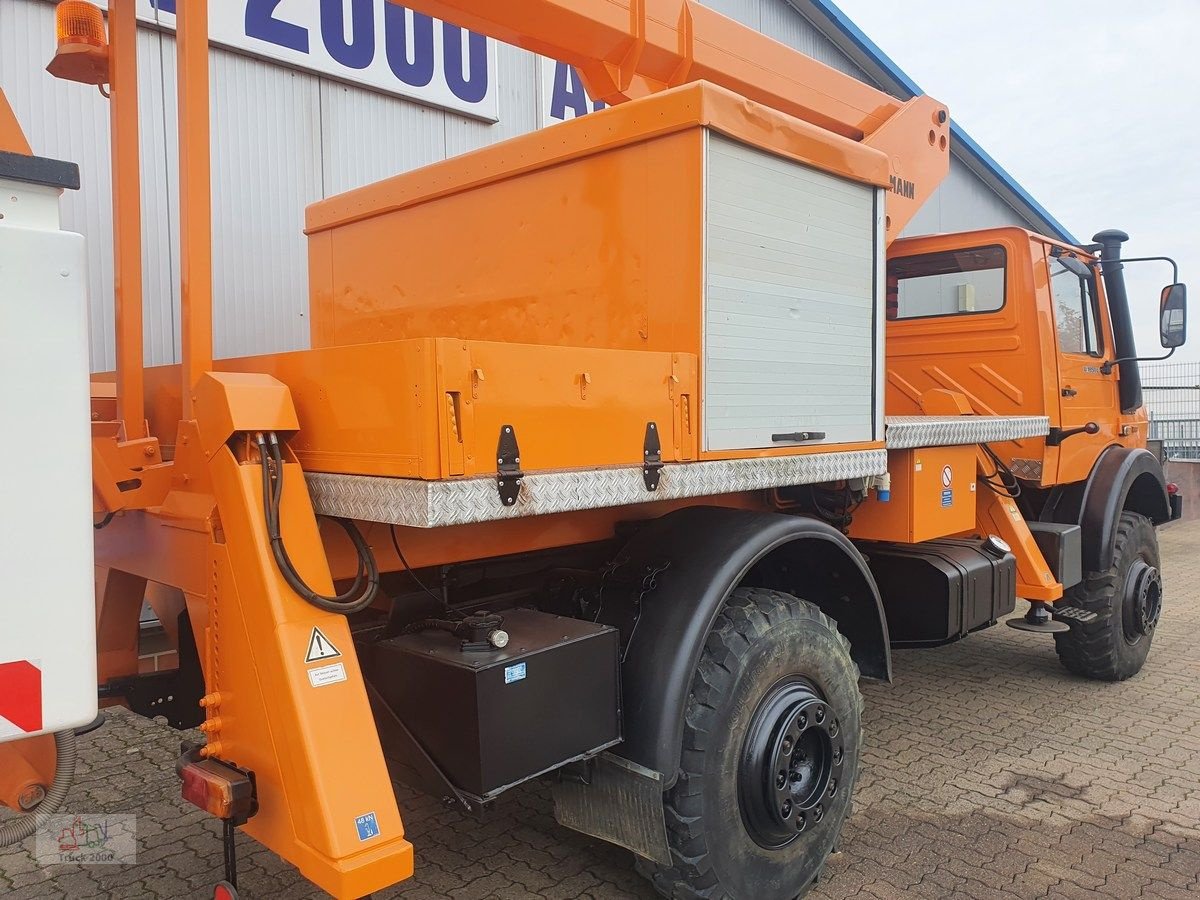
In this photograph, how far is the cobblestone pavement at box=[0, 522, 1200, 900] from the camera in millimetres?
2945

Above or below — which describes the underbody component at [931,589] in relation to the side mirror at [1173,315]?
below

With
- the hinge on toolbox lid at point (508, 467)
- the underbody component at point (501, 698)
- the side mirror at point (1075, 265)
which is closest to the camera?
the hinge on toolbox lid at point (508, 467)

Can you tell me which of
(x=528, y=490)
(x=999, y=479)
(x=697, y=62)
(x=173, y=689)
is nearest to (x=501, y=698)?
(x=528, y=490)

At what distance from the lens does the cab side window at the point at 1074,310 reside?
5039 mm

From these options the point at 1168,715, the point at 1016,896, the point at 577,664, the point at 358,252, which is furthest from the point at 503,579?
the point at 1168,715

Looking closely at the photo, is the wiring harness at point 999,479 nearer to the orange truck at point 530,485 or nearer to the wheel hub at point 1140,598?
the orange truck at point 530,485

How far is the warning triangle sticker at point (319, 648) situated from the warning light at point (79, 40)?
6.79 feet

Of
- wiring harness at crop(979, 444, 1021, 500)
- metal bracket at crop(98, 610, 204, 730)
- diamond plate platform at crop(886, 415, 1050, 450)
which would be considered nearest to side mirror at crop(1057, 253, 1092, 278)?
diamond plate platform at crop(886, 415, 1050, 450)

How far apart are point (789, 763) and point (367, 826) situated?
1305mm

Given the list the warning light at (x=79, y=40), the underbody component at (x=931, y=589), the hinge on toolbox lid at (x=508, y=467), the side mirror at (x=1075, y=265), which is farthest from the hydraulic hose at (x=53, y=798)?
the side mirror at (x=1075, y=265)

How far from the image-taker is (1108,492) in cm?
511

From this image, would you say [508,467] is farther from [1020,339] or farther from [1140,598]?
[1140,598]

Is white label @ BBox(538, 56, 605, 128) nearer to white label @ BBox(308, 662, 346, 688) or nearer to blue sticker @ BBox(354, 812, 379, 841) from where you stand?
white label @ BBox(308, 662, 346, 688)

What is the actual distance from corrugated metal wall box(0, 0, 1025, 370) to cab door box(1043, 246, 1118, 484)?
4.23 m
